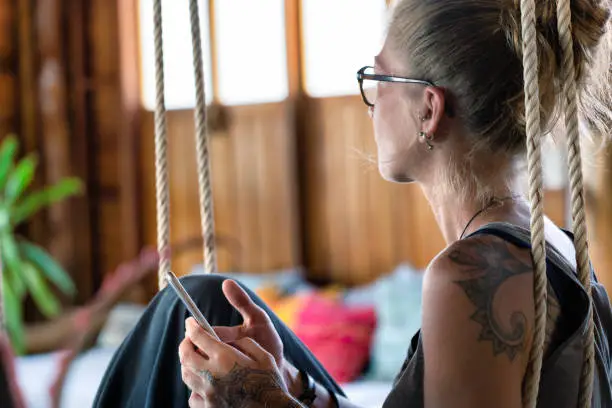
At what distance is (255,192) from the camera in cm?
441

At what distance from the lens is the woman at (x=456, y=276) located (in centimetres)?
76

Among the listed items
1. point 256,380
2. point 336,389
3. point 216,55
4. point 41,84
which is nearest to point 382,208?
point 216,55

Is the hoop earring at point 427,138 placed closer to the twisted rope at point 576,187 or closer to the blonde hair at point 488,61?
the blonde hair at point 488,61

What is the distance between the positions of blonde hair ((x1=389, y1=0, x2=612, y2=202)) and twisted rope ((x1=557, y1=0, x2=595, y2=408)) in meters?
0.04

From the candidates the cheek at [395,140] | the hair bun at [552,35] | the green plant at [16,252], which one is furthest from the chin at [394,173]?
the green plant at [16,252]

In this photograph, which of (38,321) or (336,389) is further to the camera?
(38,321)

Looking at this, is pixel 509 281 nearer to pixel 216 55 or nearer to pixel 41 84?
pixel 216 55

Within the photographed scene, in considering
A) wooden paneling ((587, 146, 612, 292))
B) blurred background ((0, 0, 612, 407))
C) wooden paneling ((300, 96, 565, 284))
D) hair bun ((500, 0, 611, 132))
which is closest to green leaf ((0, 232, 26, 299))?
blurred background ((0, 0, 612, 407))

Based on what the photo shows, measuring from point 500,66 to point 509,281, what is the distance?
0.79 feet

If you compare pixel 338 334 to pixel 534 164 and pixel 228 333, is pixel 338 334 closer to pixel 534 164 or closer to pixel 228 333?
pixel 228 333

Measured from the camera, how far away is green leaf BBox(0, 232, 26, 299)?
395 centimetres

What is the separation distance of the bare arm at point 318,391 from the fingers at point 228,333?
0.28 feet

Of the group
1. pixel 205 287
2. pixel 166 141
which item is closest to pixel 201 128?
pixel 166 141

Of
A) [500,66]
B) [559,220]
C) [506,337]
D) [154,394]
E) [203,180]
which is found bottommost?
[559,220]
